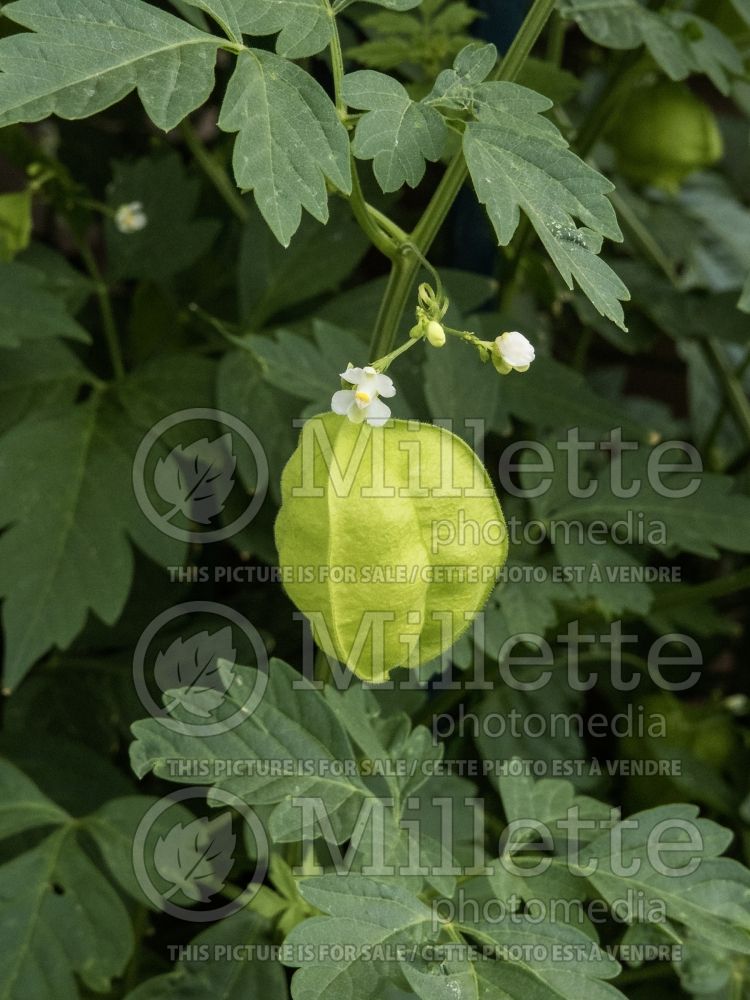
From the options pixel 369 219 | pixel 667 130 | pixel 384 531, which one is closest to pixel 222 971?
pixel 384 531

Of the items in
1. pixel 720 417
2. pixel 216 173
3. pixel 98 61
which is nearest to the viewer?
pixel 98 61

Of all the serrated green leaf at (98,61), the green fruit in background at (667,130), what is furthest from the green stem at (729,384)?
the serrated green leaf at (98,61)

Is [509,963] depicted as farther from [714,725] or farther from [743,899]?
[714,725]

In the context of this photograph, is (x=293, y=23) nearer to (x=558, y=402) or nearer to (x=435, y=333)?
(x=435, y=333)

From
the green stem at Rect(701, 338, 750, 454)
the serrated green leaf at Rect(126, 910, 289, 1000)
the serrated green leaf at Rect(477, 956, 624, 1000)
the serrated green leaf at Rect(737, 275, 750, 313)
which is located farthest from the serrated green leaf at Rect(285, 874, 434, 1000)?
the green stem at Rect(701, 338, 750, 454)

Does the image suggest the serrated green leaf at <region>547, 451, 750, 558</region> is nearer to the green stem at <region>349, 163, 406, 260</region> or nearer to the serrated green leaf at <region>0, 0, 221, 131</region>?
the green stem at <region>349, 163, 406, 260</region>

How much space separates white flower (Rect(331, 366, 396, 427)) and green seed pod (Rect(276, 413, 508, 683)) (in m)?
0.02

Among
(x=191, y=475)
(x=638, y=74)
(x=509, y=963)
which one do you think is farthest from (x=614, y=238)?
(x=638, y=74)

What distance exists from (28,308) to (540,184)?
0.50m

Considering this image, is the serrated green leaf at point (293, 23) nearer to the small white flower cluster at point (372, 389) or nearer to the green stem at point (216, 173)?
the small white flower cluster at point (372, 389)

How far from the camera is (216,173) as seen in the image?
107cm

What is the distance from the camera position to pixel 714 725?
1.09 metres

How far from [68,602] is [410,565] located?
0.38m

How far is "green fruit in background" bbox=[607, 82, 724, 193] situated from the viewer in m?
1.11
